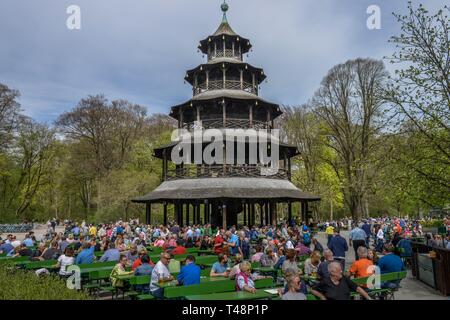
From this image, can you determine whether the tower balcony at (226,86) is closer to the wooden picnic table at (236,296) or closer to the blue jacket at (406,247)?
the blue jacket at (406,247)

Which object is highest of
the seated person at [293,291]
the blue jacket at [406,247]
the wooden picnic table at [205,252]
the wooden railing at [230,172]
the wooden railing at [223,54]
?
the wooden railing at [223,54]

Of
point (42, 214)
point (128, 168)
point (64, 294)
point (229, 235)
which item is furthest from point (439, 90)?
point (42, 214)

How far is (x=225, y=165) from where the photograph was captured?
28.7m

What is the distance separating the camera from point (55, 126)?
4769 cm

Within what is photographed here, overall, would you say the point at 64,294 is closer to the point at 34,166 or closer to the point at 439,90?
the point at 439,90

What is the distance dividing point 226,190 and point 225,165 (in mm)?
2782

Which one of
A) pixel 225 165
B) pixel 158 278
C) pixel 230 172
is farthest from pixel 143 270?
pixel 230 172

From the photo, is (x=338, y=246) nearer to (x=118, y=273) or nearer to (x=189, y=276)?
(x=189, y=276)

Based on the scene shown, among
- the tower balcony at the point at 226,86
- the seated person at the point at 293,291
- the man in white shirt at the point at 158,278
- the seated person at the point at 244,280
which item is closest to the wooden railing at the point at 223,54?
the tower balcony at the point at 226,86

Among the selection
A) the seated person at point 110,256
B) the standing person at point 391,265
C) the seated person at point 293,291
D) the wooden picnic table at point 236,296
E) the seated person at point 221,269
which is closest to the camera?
the seated person at point 293,291

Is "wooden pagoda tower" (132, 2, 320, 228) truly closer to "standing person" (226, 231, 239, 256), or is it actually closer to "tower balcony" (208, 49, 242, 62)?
"tower balcony" (208, 49, 242, 62)

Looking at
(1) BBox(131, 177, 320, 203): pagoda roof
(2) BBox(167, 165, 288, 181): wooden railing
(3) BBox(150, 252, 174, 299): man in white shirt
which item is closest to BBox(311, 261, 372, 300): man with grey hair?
(3) BBox(150, 252, 174, 299): man in white shirt

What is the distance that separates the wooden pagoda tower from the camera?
27453 mm

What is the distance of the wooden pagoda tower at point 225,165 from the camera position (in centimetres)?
2745
